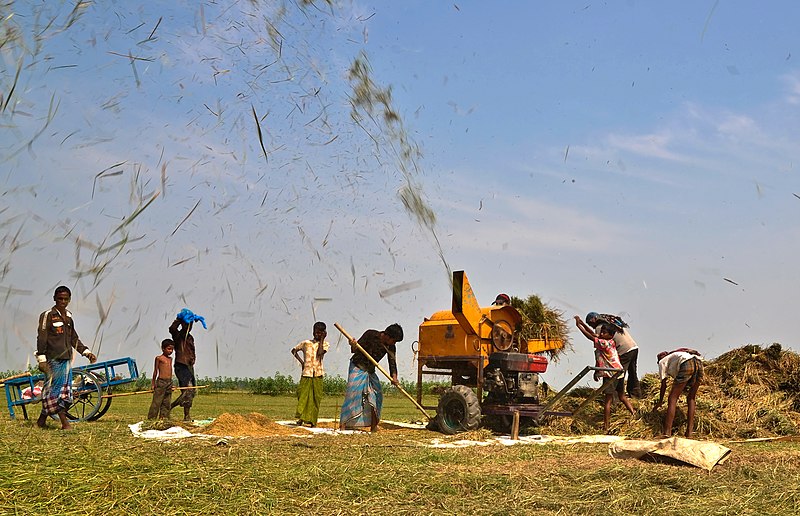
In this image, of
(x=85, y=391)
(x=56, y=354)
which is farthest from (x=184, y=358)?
(x=56, y=354)

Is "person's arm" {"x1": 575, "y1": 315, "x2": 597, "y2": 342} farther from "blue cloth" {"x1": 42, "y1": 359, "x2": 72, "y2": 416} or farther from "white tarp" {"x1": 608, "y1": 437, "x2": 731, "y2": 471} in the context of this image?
"blue cloth" {"x1": 42, "y1": 359, "x2": 72, "y2": 416}

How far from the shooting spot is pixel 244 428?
1059cm

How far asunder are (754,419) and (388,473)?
712 cm

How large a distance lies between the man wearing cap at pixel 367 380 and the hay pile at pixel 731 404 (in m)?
2.38

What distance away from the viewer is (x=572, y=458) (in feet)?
26.2

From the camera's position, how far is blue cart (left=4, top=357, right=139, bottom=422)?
12.2 metres

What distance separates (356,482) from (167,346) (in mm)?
6892

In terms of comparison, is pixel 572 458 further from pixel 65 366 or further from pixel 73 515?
pixel 65 366

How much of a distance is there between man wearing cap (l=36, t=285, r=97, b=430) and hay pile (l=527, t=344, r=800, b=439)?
21.8 feet

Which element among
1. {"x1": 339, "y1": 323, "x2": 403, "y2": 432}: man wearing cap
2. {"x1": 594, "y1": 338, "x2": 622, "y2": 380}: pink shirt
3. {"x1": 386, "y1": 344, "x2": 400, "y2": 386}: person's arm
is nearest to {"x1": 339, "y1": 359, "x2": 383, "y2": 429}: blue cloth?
{"x1": 339, "y1": 323, "x2": 403, "y2": 432}: man wearing cap

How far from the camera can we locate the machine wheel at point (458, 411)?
11164 millimetres

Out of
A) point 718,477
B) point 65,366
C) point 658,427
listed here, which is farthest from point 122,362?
point 718,477

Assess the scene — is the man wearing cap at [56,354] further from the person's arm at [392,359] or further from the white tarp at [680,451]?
the white tarp at [680,451]

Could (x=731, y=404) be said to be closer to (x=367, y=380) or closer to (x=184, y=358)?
(x=367, y=380)
